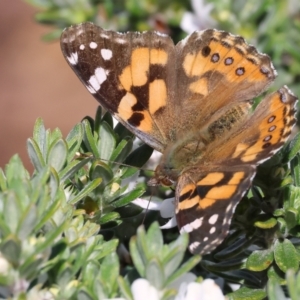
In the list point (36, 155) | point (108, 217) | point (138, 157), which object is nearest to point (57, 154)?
point (36, 155)

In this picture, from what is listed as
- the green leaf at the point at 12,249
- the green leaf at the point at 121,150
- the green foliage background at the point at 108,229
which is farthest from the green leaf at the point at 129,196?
the green leaf at the point at 12,249

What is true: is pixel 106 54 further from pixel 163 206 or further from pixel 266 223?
pixel 266 223

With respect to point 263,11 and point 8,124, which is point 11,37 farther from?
point 263,11

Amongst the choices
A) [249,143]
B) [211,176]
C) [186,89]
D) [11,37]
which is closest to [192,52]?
[186,89]

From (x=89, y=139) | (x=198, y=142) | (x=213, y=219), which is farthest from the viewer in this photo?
(x=198, y=142)

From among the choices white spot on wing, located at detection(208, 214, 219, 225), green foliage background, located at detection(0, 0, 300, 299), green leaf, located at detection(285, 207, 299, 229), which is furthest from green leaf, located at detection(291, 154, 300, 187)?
white spot on wing, located at detection(208, 214, 219, 225)

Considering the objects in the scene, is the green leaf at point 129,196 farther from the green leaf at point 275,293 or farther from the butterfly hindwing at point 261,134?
the green leaf at point 275,293
